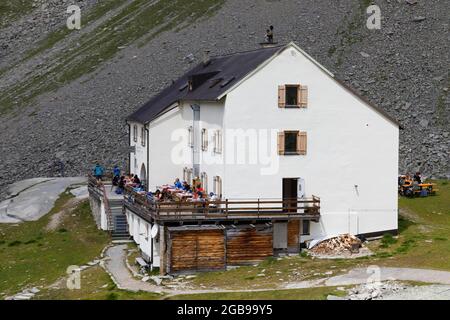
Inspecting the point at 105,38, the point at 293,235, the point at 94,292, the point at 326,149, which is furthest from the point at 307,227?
the point at 105,38

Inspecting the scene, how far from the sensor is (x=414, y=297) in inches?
1191

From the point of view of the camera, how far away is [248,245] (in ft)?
137

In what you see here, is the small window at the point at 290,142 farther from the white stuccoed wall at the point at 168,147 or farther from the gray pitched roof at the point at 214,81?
the white stuccoed wall at the point at 168,147

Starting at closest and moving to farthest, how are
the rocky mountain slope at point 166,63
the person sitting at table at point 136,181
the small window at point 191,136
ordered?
the small window at point 191,136
the person sitting at table at point 136,181
the rocky mountain slope at point 166,63

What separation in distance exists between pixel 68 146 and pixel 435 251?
47.6m

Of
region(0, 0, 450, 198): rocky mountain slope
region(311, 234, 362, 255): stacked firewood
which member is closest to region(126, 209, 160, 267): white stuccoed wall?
region(311, 234, 362, 255): stacked firewood

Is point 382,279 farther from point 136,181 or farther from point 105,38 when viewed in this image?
point 105,38

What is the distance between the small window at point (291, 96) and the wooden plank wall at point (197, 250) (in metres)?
7.92

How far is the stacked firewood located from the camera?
4212 cm

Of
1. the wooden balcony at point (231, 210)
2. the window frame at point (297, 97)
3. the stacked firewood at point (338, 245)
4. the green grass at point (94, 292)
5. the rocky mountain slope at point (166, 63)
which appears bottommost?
the green grass at point (94, 292)

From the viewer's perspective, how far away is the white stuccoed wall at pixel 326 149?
142 ft

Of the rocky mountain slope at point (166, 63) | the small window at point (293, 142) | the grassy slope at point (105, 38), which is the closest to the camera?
the small window at point (293, 142)

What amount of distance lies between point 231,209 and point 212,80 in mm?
9398

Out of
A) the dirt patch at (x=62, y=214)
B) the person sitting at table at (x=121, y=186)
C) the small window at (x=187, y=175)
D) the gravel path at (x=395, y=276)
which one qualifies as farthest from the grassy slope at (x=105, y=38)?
the gravel path at (x=395, y=276)
